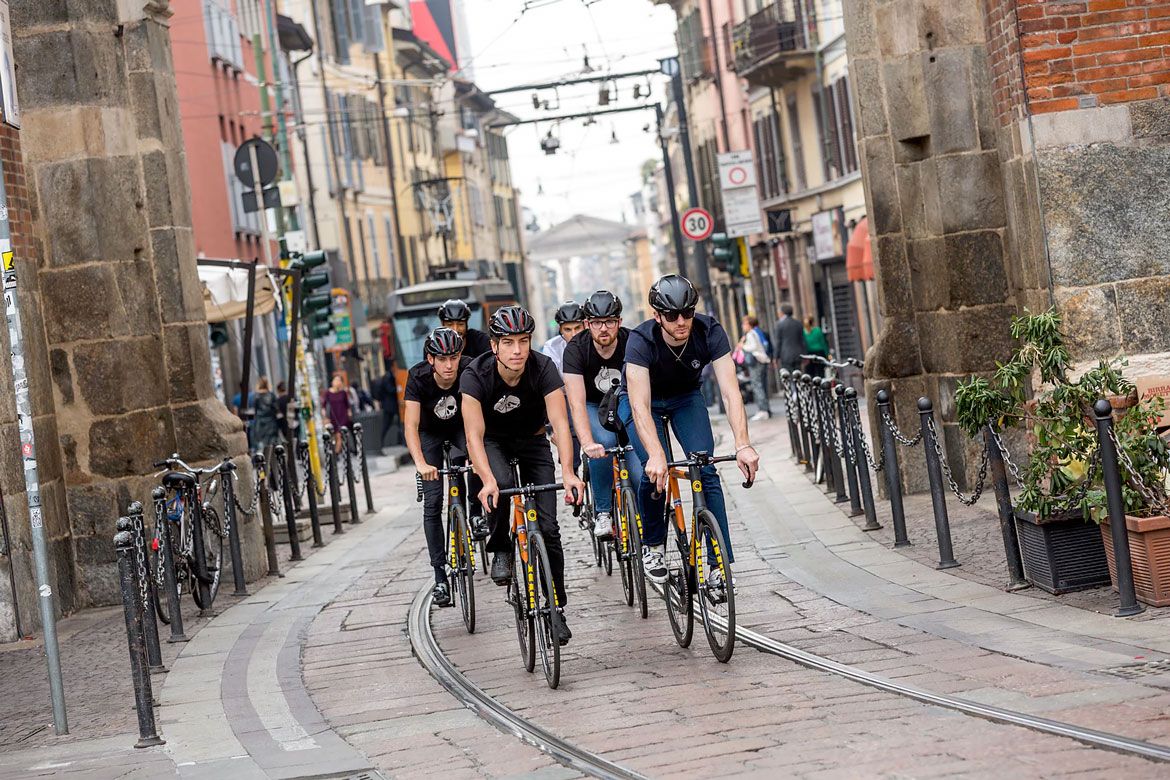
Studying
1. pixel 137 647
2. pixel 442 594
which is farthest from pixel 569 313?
pixel 137 647

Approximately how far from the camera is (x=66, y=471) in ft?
47.1

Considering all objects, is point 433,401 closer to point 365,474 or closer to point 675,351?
point 675,351

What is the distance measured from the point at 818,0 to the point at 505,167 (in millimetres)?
59973

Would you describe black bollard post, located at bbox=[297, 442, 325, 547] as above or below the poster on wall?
below

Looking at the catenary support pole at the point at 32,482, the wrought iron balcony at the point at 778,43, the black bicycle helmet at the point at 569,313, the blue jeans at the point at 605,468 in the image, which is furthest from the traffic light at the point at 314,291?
the wrought iron balcony at the point at 778,43

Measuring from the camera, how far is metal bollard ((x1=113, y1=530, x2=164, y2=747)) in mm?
8578

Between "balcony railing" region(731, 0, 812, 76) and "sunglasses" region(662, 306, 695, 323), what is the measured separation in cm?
3510

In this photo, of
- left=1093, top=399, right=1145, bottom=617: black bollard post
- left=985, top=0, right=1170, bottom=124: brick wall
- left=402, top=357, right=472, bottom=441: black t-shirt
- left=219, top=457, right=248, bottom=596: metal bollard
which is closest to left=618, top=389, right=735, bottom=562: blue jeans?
left=1093, top=399, right=1145, bottom=617: black bollard post

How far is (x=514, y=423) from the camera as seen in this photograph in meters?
10.1

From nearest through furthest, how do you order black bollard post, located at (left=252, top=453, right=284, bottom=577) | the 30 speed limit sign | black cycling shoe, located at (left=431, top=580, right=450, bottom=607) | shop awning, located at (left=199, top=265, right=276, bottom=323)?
black cycling shoe, located at (left=431, top=580, right=450, bottom=607)
black bollard post, located at (left=252, top=453, right=284, bottom=577)
shop awning, located at (left=199, top=265, right=276, bottom=323)
the 30 speed limit sign

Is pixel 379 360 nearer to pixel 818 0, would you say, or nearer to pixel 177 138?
pixel 818 0

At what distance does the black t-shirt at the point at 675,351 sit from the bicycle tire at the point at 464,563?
2132mm

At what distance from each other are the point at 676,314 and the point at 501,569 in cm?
217

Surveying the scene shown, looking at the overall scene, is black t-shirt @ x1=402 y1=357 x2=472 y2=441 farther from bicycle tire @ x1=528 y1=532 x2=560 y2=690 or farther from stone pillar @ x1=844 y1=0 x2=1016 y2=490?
stone pillar @ x1=844 y1=0 x2=1016 y2=490
